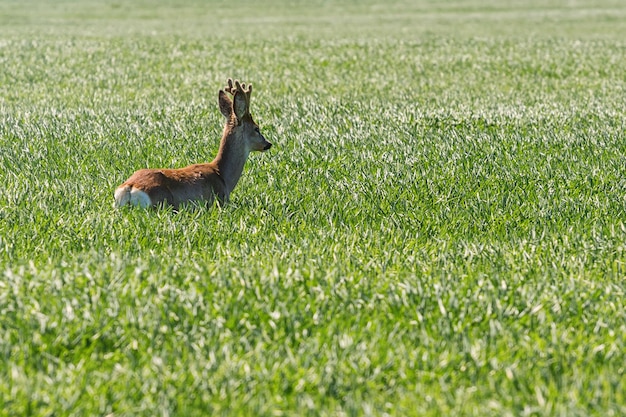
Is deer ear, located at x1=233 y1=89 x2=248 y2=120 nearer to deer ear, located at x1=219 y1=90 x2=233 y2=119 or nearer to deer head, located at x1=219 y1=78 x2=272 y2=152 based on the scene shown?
deer head, located at x1=219 y1=78 x2=272 y2=152

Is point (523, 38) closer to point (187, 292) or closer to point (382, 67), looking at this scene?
point (382, 67)

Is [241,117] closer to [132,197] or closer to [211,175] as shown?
[211,175]

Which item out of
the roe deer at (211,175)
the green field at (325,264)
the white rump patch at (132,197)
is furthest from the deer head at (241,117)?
the white rump patch at (132,197)

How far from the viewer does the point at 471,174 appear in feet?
27.0

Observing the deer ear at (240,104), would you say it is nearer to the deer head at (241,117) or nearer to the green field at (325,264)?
the deer head at (241,117)

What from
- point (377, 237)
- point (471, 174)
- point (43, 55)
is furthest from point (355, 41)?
point (377, 237)

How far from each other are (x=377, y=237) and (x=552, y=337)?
6.94 feet

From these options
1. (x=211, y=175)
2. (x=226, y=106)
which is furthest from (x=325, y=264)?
(x=226, y=106)

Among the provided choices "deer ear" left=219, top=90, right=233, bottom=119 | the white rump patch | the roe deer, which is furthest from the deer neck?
the white rump patch

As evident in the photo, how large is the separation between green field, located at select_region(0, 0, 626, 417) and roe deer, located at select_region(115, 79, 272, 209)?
16cm

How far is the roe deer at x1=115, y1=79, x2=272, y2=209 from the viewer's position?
663 cm

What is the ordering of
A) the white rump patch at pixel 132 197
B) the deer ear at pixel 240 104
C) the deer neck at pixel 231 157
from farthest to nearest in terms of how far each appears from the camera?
the deer neck at pixel 231 157 → the deer ear at pixel 240 104 → the white rump patch at pixel 132 197

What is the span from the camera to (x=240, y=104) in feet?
24.9

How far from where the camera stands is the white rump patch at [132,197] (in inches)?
259
